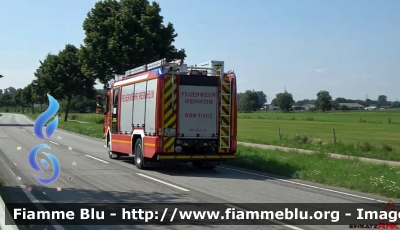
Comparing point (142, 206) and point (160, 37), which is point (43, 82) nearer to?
point (160, 37)

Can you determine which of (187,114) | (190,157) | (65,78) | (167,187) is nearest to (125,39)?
(65,78)

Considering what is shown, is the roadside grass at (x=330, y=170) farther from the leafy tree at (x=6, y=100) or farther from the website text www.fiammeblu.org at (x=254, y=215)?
the leafy tree at (x=6, y=100)

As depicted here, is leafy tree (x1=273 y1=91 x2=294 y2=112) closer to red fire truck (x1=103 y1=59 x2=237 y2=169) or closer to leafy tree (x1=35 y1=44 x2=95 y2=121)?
leafy tree (x1=35 y1=44 x2=95 y2=121)

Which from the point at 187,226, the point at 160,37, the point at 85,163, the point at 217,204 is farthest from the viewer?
the point at 160,37

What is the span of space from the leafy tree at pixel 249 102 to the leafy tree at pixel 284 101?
6344 millimetres

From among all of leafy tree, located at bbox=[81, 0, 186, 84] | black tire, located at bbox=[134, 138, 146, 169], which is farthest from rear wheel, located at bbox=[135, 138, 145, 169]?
leafy tree, located at bbox=[81, 0, 186, 84]

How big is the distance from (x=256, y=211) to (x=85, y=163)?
10.6 m

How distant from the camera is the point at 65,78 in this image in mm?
63781

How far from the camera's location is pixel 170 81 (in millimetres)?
16359

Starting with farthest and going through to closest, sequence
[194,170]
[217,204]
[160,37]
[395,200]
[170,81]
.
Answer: [160,37] → [194,170] → [170,81] → [395,200] → [217,204]

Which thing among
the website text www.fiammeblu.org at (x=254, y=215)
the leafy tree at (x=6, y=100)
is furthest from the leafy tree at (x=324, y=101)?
the website text www.fiammeblu.org at (x=254, y=215)

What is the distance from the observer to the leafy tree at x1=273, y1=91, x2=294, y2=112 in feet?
481

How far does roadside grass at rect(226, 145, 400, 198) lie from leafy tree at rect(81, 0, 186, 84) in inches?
834

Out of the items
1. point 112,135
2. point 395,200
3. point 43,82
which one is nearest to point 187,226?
point 395,200
